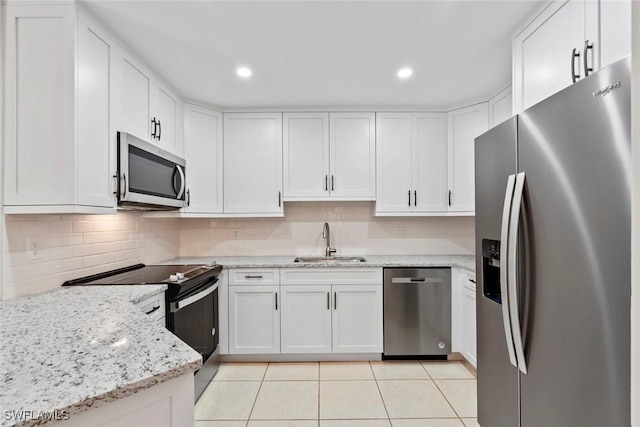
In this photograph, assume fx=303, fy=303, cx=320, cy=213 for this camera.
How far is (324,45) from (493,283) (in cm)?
172

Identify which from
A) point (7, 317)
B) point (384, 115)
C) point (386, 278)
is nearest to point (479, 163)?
point (386, 278)

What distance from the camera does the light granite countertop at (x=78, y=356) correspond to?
0.68m

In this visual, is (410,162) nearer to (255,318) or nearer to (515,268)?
(515,268)

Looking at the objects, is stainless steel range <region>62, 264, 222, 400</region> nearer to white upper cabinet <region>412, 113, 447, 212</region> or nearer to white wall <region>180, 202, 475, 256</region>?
white wall <region>180, 202, 475, 256</region>

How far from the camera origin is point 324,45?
76.5 inches

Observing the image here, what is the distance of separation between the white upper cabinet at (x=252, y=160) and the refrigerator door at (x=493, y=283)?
1960mm

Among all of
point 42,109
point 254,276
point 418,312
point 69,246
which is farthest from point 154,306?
point 418,312

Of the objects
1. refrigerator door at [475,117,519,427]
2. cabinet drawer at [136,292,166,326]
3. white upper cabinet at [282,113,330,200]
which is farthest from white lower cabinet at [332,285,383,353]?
cabinet drawer at [136,292,166,326]

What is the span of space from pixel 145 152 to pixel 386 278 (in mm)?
2189

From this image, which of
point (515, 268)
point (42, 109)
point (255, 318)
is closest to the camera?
point (515, 268)

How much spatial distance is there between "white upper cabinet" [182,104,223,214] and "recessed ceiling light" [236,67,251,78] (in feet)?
2.65

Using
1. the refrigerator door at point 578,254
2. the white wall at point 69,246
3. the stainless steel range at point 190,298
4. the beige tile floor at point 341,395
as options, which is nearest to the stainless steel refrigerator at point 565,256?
the refrigerator door at point 578,254

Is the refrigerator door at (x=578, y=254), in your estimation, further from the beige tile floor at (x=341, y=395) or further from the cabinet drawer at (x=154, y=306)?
the cabinet drawer at (x=154, y=306)

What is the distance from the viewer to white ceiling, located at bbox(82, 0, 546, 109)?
5.29 ft
